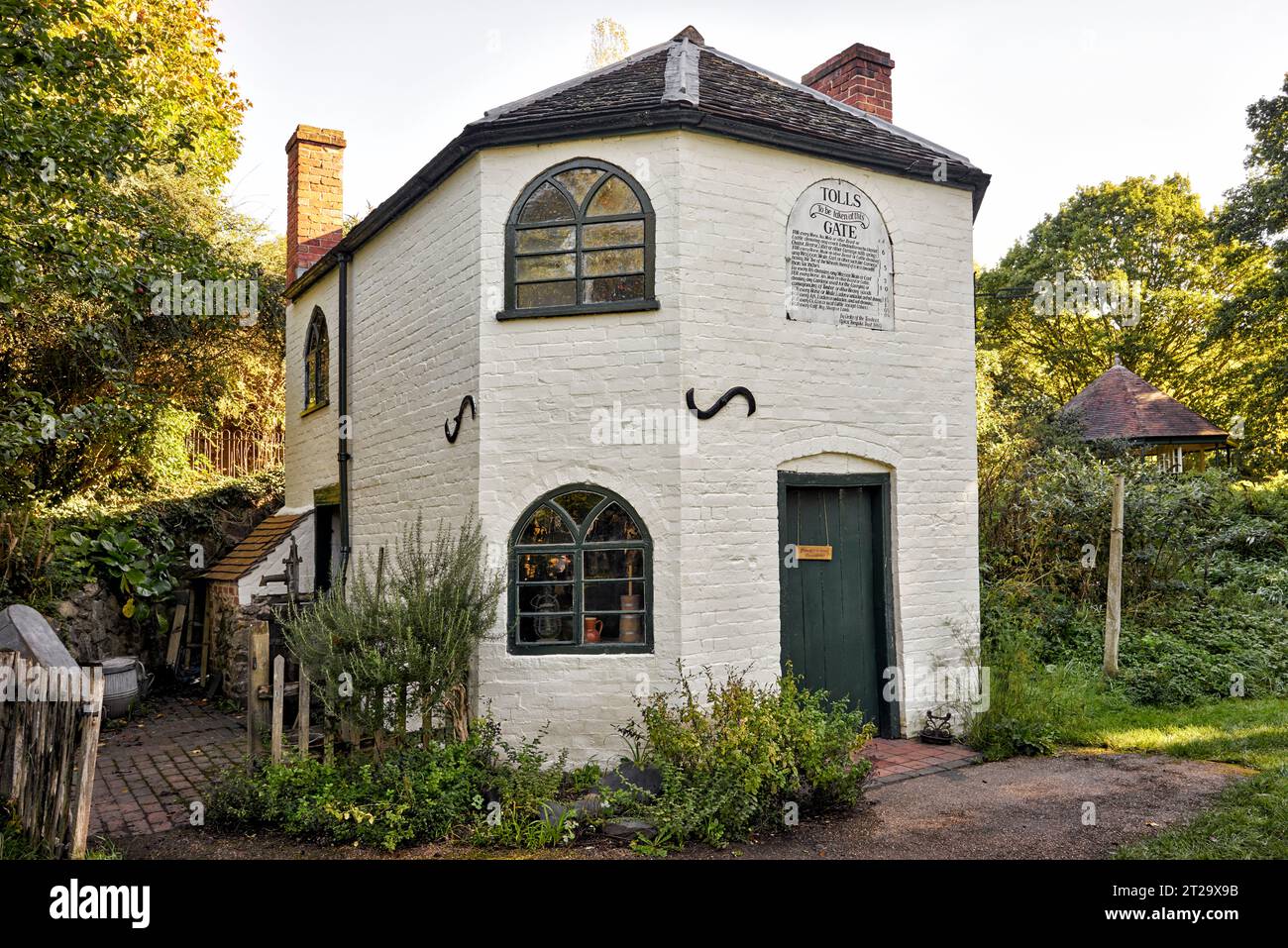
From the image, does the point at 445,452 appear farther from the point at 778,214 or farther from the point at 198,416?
the point at 198,416

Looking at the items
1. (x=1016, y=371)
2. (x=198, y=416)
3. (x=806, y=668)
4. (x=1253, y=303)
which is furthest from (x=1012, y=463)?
(x=1016, y=371)

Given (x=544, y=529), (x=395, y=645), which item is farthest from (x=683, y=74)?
(x=395, y=645)

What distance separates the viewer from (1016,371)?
2902cm

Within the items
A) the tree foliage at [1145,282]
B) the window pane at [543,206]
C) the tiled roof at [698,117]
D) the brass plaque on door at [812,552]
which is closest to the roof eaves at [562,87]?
the tiled roof at [698,117]

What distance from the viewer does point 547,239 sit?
7707 millimetres

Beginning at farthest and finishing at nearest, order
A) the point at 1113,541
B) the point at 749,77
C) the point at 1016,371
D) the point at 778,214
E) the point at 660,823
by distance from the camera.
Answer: the point at 1016,371, the point at 1113,541, the point at 749,77, the point at 778,214, the point at 660,823

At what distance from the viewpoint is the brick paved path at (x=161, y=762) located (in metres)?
6.66

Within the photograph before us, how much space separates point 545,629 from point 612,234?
3.39 m

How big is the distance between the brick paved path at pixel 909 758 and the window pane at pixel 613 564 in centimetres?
241

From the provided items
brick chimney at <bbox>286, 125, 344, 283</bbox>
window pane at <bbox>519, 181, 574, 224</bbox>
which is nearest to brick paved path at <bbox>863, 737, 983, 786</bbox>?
window pane at <bbox>519, 181, 574, 224</bbox>

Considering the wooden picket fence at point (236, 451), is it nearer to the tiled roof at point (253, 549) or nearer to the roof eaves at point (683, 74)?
the tiled roof at point (253, 549)

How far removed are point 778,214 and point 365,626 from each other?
488cm

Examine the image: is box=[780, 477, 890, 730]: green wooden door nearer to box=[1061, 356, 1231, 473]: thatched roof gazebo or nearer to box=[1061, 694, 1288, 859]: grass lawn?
box=[1061, 694, 1288, 859]: grass lawn

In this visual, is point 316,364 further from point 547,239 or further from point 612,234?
point 612,234
